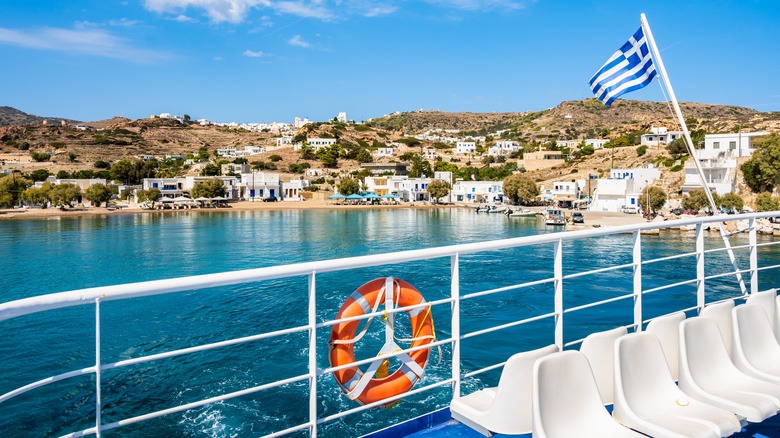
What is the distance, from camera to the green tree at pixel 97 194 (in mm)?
61094

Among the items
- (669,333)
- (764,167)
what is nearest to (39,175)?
(764,167)

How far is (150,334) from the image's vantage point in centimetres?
1207

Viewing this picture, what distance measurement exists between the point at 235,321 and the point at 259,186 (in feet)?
198

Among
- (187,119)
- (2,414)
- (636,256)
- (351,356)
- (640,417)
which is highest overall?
(187,119)

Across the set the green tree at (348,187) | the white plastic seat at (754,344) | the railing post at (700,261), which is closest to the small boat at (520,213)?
the green tree at (348,187)

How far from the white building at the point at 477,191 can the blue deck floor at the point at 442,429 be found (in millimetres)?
62250

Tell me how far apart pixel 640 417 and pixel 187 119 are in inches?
6549

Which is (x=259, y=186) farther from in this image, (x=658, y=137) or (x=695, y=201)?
(x=658, y=137)

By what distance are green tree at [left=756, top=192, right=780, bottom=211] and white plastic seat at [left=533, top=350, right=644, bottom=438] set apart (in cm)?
4056

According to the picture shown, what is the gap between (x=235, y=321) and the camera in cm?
1285

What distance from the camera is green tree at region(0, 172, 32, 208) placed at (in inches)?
2326

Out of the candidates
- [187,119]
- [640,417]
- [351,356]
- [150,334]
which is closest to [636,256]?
[640,417]

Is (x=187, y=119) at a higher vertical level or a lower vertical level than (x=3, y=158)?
higher

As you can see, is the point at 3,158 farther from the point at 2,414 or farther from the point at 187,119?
the point at 2,414
